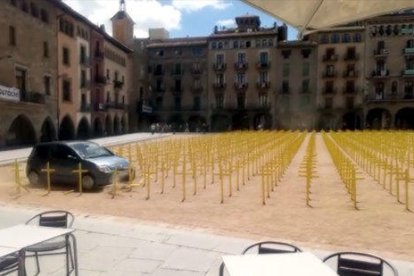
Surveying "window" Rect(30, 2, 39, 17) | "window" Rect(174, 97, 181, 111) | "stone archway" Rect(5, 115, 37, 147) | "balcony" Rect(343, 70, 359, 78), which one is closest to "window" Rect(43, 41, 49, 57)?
"window" Rect(30, 2, 39, 17)

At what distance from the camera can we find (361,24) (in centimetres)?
5778

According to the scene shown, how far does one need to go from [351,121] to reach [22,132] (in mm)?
44345

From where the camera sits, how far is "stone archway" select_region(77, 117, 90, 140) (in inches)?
1709

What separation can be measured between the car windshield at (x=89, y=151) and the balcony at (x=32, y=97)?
18.4 m

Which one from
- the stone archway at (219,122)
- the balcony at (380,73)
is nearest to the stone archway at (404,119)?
the balcony at (380,73)

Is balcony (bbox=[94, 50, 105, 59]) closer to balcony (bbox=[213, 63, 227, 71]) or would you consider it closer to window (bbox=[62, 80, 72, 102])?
window (bbox=[62, 80, 72, 102])

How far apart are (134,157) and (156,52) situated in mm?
43961

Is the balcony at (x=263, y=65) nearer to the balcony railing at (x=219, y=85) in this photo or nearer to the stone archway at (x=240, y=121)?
the balcony railing at (x=219, y=85)

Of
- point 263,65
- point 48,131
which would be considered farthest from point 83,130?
point 263,65

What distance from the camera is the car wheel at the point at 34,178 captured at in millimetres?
13812

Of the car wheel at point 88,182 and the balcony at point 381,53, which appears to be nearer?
the car wheel at point 88,182

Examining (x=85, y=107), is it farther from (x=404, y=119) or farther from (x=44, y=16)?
(x=404, y=119)

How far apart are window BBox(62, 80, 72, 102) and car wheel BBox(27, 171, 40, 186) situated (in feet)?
83.6

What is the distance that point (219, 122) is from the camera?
205 ft
